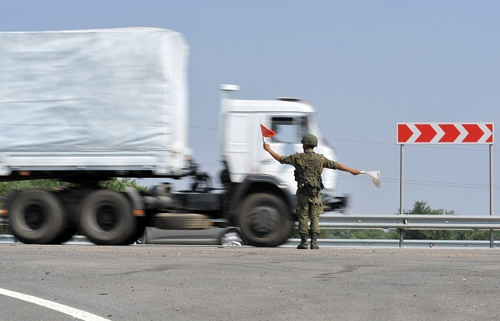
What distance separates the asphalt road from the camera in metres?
7.36

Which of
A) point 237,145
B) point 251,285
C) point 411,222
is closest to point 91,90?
point 237,145

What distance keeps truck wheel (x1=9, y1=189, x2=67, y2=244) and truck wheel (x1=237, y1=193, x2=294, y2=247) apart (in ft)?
10.7

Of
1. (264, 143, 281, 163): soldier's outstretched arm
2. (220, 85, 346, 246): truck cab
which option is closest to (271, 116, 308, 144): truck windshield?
(220, 85, 346, 246): truck cab

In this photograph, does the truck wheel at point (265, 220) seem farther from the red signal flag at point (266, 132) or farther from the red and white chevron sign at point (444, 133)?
the red and white chevron sign at point (444, 133)

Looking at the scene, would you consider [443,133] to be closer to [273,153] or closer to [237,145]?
[237,145]

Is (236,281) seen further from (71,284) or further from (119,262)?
(119,262)

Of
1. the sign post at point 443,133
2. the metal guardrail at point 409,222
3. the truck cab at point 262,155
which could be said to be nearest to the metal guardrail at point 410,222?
the metal guardrail at point 409,222

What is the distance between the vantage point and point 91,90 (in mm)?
15742

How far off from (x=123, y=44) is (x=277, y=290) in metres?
8.23

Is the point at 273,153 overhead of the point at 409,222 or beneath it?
overhead

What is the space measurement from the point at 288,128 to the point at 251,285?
7.17 meters

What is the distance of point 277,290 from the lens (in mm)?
8586

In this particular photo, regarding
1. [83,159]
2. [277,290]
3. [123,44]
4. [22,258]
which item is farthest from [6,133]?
[277,290]

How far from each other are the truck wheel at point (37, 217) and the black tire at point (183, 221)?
1.78 meters
